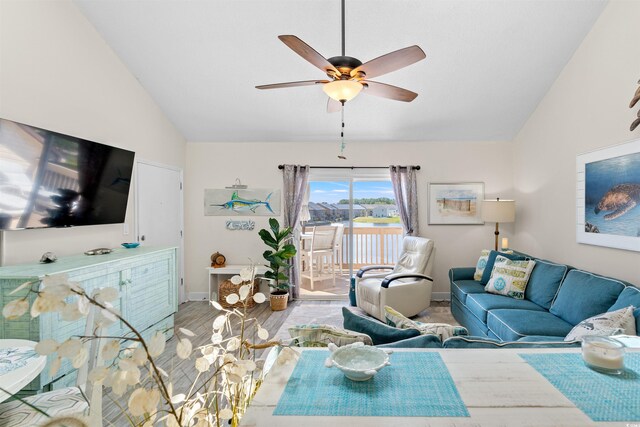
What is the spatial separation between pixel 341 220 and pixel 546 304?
2.88 metres

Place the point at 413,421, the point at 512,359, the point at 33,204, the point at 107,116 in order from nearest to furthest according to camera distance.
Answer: the point at 413,421, the point at 512,359, the point at 33,204, the point at 107,116

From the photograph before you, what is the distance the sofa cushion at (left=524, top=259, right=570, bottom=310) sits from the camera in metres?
2.99

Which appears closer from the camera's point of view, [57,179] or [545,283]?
[57,179]

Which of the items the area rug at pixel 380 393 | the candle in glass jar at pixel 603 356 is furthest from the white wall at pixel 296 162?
the area rug at pixel 380 393

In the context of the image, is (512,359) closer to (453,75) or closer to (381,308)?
(381,308)

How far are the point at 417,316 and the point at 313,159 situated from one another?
271 cm

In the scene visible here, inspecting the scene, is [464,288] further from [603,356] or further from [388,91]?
[603,356]

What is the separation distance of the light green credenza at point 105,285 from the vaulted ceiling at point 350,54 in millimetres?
2073

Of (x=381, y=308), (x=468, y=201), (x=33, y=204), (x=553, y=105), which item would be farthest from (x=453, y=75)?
(x=33, y=204)

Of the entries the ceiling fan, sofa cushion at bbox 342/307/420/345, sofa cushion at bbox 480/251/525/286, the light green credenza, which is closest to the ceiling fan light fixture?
the ceiling fan

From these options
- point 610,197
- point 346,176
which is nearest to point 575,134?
point 610,197

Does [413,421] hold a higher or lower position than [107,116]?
lower

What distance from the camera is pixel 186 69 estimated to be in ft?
11.9

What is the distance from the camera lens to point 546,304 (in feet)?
9.78
